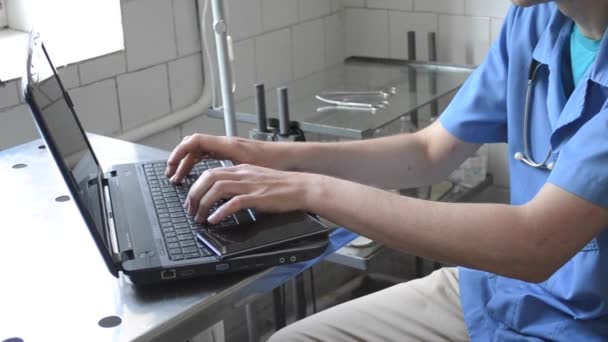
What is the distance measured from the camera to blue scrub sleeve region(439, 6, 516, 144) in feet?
4.70

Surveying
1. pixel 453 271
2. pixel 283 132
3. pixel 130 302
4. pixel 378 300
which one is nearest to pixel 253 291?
pixel 130 302

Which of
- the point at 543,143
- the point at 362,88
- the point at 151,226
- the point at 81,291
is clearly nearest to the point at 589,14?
the point at 543,143

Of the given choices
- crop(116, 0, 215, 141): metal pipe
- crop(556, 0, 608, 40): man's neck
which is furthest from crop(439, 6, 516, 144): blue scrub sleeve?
crop(116, 0, 215, 141): metal pipe

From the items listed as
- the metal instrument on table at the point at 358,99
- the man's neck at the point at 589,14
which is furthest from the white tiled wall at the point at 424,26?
the man's neck at the point at 589,14

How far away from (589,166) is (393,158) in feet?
1.49

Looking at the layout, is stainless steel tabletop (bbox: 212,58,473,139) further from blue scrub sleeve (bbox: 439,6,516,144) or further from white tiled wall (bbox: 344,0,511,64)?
blue scrub sleeve (bbox: 439,6,516,144)

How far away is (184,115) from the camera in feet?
7.30

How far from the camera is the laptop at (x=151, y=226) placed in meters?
1.05

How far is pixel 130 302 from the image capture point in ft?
3.44

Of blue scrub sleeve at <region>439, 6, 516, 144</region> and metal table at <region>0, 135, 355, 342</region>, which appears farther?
blue scrub sleeve at <region>439, 6, 516, 144</region>

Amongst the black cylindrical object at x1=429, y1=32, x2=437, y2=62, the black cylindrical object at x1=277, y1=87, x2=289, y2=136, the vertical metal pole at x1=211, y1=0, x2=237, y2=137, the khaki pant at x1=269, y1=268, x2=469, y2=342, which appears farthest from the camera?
the black cylindrical object at x1=429, y1=32, x2=437, y2=62

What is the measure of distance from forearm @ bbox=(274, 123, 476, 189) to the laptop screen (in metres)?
0.36

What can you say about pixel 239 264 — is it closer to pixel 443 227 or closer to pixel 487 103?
pixel 443 227

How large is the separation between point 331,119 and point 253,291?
1.00m
